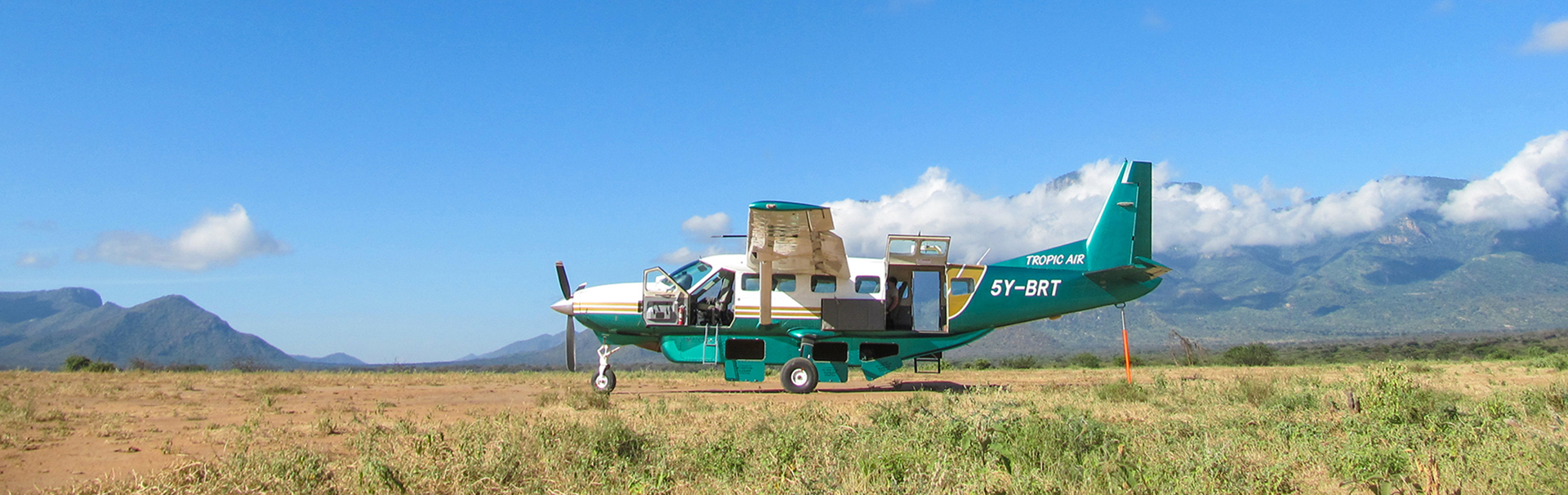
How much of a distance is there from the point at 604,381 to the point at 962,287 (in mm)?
6757

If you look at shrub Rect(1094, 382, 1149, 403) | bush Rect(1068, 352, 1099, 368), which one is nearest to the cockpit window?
shrub Rect(1094, 382, 1149, 403)

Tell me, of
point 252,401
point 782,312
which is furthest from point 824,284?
point 252,401

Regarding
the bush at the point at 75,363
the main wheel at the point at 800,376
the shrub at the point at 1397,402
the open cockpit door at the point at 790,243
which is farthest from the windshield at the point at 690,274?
the bush at the point at 75,363

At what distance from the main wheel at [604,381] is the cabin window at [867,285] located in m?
4.68

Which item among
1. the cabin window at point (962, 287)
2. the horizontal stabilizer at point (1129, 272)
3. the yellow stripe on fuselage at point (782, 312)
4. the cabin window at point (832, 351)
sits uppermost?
the horizontal stabilizer at point (1129, 272)

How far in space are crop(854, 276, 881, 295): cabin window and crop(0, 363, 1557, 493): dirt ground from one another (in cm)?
185

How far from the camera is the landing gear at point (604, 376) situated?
15.2m

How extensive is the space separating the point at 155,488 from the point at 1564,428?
9392 millimetres

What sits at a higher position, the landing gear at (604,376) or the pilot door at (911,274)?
the pilot door at (911,274)

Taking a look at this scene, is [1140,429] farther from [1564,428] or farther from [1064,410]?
[1564,428]

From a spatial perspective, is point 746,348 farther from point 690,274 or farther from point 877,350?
point 877,350

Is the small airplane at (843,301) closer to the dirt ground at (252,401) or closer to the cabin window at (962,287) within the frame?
the cabin window at (962,287)

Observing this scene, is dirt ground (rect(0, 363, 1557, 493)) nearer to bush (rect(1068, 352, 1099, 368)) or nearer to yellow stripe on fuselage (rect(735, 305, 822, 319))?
yellow stripe on fuselage (rect(735, 305, 822, 319))

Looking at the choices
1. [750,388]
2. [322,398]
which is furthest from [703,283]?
[322,398]
